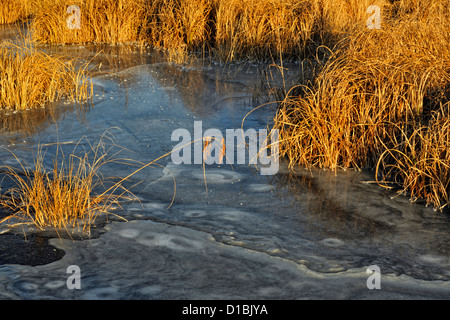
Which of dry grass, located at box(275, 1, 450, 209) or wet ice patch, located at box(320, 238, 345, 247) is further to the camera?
dry grass, located at box(275, 1, 450, 209)

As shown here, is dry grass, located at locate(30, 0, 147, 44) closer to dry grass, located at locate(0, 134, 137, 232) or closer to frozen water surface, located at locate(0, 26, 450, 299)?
frozen water surface, located at locate(0, 26, 450, 299)

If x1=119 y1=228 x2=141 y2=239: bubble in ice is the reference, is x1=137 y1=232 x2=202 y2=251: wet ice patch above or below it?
below

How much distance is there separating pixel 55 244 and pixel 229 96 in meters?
3.48

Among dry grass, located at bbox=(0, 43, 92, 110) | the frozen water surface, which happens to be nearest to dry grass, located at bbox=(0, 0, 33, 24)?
dry grass, located at bbox=(0, 43, 92, 110)

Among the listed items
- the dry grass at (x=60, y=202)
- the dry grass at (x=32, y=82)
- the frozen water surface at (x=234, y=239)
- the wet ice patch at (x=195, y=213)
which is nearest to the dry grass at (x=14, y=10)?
the dry grass at (x=32, y=82)

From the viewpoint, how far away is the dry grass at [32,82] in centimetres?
570

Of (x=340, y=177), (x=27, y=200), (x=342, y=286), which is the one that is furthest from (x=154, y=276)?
(x=340, y=177)

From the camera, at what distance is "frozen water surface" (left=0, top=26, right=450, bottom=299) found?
9.03 feet

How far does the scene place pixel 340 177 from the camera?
4.16 metres

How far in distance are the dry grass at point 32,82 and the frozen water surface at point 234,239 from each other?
2.43 ft

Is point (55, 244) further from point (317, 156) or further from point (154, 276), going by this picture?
point (317, 156)

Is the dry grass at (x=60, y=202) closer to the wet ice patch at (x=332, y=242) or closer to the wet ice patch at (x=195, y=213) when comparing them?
the wet ice patch at (x=195, y=213)

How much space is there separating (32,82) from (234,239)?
358 centimetres

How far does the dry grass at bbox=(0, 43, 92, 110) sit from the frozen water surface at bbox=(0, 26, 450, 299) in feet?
2.43
